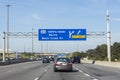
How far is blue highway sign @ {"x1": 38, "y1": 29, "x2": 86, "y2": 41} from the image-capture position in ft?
244

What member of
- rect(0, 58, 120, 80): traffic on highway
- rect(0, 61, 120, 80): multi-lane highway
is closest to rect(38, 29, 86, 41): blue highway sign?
rect(0, 58, 120, 80): traffic on highway

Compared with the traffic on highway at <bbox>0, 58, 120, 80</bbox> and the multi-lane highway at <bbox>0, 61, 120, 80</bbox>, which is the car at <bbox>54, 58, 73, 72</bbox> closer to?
the traffic on highway at <bbox>0, 58, 120, 80</bbox>

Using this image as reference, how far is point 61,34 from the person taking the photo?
75.4m

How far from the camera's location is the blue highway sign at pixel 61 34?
244 ft

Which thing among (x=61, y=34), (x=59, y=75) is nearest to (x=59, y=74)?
(x=59, y=75)

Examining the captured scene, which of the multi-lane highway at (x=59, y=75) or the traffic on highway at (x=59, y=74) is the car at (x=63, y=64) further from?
the multi-lane highway at (x=59, y=75)

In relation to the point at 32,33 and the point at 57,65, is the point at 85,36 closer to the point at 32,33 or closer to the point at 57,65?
the point at 32,33

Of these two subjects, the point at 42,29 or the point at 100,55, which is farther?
the point at 100,55

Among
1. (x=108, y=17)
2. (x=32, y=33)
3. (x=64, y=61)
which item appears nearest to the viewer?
(x=64, y=61)

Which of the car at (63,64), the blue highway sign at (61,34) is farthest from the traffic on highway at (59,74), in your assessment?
the blue highway sign at (61,34)

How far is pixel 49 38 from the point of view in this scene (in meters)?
74.6

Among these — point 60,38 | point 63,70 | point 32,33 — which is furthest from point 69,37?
point 63,70

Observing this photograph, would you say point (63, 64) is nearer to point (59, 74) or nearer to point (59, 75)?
point (59, 74)

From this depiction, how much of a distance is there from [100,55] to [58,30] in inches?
3158
